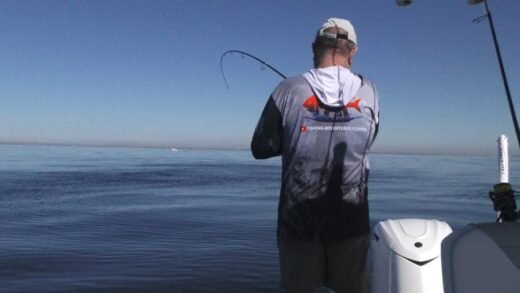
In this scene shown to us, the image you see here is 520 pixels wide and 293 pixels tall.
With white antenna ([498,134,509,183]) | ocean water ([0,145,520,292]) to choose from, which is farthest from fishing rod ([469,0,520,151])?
ocean water ([0,145,520,292])

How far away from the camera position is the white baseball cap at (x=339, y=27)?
257 centimetres

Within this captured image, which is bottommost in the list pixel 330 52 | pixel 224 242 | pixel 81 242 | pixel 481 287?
pixel 224 242

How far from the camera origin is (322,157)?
99.5 inches

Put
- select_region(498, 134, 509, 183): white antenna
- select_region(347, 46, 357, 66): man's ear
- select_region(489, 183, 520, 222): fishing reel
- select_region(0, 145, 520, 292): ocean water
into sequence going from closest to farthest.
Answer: select_region(489, 183, 520, 222): fishing reel < select_region(347, 46, 357, 66): man's ear < select_region(498, 134, 509, 183): white antenna < select_region(0, 145, 520, 292): ocean water

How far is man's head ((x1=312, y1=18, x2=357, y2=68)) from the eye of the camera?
2574mm

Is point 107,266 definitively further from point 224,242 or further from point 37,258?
point 224,242

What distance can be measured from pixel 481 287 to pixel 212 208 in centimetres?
1525

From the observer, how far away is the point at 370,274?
3.07 metres

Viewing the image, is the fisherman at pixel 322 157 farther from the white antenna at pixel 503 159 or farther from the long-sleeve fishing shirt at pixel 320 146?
the white antenna at pixel 503 159

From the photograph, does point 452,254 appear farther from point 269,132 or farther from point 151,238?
point 151,238

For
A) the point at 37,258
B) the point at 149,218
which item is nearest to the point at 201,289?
the point at 37,258

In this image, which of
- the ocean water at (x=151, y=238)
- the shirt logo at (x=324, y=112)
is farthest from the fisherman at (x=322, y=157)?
the ocean water at (x=151, y=238)

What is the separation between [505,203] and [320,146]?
1.12m

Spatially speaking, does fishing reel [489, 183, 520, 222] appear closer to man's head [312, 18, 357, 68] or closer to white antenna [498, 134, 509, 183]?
man's head [312, 18, 357, 68]
